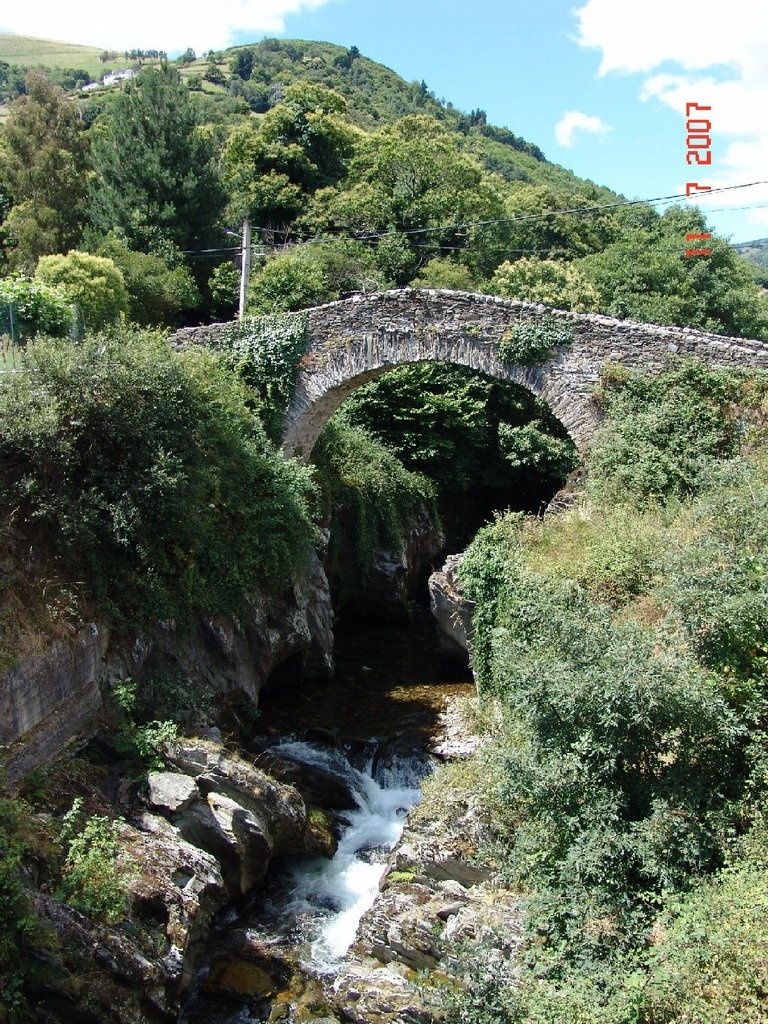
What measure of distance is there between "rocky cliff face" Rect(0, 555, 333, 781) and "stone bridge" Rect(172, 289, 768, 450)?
11.6 feet

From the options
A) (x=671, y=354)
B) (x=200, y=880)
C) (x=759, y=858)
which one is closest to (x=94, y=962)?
(x=200, y=880)

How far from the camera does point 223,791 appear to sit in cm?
899

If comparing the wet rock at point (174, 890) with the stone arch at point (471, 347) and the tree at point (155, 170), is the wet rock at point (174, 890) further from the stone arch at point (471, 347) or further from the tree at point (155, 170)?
the tree at point (155, 170)

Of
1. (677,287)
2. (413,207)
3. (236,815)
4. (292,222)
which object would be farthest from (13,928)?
(292,222)

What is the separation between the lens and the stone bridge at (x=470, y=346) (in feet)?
41.9

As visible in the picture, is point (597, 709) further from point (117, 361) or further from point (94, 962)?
point (117, 361)

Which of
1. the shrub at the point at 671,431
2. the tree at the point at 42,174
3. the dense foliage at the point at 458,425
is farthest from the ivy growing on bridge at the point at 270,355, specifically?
the tree at the point at 42,174

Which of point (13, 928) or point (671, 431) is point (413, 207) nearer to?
point (671, 431)

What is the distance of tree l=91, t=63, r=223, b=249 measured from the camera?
877 inches

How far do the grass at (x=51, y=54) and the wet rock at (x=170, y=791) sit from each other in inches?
4166

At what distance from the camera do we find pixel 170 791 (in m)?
8.46

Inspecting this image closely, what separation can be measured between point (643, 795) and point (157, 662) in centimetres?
630

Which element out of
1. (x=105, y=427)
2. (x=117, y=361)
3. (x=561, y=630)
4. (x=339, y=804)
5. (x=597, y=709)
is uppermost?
(x=117, y=361)

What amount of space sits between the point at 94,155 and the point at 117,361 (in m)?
16.9
